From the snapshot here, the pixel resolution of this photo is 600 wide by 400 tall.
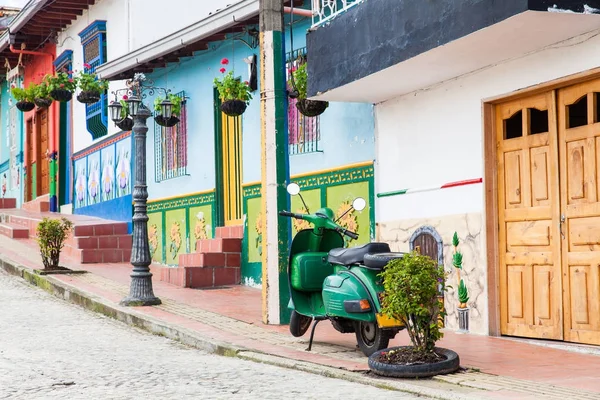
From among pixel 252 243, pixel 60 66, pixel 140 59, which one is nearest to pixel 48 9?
pixel 60 66

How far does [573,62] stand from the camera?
877cm

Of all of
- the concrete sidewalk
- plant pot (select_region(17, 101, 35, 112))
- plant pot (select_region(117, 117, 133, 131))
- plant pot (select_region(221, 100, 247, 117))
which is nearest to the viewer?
the concrete sidewalk

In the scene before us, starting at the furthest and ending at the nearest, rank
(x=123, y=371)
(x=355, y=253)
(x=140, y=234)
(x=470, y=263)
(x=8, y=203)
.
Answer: (x=8, y=203) < (x=140, y=234) < (x=470, y=263) < (x=355, y=253) < (x=123, y=371)

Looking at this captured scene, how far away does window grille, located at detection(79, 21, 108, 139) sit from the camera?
21.0 m

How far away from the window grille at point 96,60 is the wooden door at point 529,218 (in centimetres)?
1270

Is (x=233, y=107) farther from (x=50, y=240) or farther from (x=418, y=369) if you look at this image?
(x=418, y=369)

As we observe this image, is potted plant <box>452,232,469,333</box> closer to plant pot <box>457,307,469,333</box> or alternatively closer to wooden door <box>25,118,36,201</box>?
plant pot <box>457,307,469,333</box>

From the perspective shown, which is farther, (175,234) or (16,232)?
(16,232)

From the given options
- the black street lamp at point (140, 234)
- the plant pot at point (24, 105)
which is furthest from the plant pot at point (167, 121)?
the plant pot at point (24, 105)

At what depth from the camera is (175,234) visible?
17656 millimetres

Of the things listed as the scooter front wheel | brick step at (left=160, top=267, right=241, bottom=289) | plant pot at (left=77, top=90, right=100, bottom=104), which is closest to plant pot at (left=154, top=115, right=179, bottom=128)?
plant pot at (left=77, top=90, right=100, bottom=104)

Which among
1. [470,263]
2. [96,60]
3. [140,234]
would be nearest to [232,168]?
[140,234]

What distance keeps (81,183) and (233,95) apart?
9.65 metres

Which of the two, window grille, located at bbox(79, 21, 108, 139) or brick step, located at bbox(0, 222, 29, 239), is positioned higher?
window grille, located at bbox(79, 21, 108, 139)
